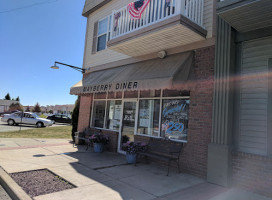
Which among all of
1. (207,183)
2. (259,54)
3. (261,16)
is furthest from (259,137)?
(261,16)

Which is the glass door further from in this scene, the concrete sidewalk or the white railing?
the white railing

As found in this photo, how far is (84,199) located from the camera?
3.84m

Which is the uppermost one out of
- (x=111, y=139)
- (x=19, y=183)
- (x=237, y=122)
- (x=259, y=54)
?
(x=259, y=54)

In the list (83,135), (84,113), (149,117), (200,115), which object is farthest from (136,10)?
(83,135)

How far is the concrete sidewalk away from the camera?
4137 millimetres

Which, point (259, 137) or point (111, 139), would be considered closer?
point (259, 137)

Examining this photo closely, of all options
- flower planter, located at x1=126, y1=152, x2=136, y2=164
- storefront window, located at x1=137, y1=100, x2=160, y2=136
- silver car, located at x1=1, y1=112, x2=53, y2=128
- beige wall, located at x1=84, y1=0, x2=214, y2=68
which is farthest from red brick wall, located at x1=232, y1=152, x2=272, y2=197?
silver car, located at x1=1, y1=112, x2=53, y2=128

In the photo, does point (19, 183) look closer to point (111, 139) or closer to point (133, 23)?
point (111, 139)

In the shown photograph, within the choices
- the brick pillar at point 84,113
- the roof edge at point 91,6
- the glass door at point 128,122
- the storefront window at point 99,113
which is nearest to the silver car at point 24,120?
the brick pillar at point 84,113

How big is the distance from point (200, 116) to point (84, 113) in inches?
263

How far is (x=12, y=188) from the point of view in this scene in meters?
4.14

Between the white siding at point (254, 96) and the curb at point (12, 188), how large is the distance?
4792 mm

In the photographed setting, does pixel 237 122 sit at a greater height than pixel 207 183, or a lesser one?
greater

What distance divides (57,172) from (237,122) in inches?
186
